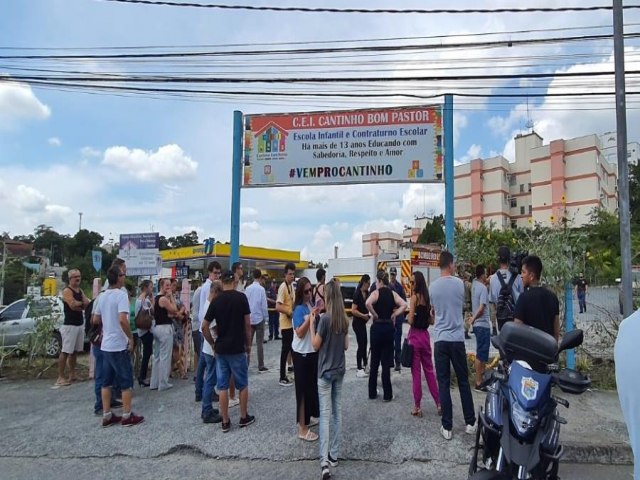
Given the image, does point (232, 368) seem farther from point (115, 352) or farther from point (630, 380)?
point (630, 380)

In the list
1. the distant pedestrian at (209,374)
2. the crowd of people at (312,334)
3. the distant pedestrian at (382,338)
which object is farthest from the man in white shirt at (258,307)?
the distant pedestrian at (382,338)

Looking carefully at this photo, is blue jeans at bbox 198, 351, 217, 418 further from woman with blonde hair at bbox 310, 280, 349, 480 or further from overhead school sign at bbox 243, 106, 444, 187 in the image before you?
overhead school sign at bbox 243, 106, 444, 187

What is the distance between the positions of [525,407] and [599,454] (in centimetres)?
333

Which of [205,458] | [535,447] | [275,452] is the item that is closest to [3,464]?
[205,458]

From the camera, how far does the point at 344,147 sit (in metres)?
10.1

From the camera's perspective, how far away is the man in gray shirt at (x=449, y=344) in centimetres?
532

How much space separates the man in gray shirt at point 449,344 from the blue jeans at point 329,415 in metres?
1.32

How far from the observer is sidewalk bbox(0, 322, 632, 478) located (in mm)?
5027

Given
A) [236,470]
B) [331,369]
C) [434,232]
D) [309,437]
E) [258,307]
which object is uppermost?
[434,232]

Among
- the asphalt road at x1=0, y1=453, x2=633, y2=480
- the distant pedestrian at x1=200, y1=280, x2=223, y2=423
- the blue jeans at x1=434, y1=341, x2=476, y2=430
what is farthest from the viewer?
the distant pedestrian at x1=200, y1=280, x2=223, y2=423

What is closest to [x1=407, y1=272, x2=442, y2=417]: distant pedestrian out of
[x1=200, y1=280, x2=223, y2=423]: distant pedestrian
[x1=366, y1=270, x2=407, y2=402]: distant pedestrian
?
[x1=366, y1=270, x2=407, y2=402]: distant pedestrian

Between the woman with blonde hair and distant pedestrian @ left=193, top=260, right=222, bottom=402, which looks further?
distant pedestrian @ left=193, top=260, right=222, bottom=402

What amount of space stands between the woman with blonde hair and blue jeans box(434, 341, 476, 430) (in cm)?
128

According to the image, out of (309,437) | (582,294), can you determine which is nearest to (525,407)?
(309,437)
